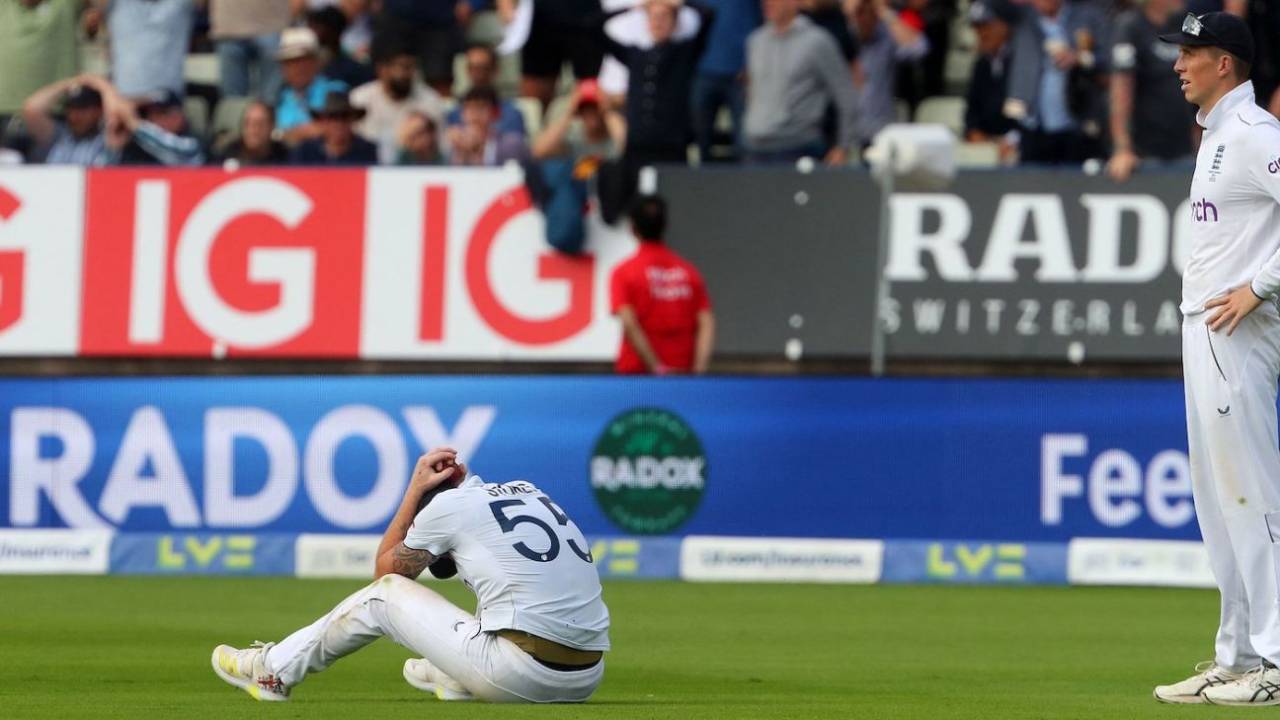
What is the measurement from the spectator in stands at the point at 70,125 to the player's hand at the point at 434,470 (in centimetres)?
1016

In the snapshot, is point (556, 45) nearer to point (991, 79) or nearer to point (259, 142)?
point (259, 142)

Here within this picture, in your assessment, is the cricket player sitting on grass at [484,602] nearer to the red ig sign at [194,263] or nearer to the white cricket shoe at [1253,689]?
the white cricket shoe at [1253,689]

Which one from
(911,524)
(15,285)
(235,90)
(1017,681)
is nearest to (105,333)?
(15,285)

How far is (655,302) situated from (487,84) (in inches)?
A: 130

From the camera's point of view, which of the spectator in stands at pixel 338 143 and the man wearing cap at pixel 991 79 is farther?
the man wearing cap at pixel 991 79

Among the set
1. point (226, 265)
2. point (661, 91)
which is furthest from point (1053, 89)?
point (226, 265)

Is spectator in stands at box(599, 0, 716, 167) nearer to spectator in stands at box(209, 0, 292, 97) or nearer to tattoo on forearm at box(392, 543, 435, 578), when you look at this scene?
spectator in stands at box(209, 0, 292, 97)

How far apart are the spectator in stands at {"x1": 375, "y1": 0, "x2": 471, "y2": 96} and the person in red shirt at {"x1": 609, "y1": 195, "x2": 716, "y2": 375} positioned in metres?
3.70

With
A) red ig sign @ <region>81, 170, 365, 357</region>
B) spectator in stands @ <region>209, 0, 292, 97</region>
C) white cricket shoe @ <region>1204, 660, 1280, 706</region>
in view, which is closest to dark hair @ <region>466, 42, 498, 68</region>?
spectator in stands @ <region>209, 0, 292, 97</region>

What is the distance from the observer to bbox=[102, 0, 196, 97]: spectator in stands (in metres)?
19.6

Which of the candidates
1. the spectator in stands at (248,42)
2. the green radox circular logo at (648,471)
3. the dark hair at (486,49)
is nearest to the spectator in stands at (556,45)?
the dark hair at (486,49)

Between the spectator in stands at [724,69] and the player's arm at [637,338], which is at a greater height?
the spectator in stands at [724,69]

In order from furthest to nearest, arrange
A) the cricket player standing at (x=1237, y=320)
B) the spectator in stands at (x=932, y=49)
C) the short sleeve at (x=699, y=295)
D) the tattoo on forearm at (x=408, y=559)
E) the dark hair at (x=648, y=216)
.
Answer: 1. the spectator in stands at (x=932, y=49)
2. the short sleeve at (x=699, y=295)
3. the dark hair at (x=648, y=216)
4. the tattoo on forearm at (x=408, y=559)
5. the cricket player standing at (x=1237, y=320)

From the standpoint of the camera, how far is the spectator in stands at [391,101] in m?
19.2
